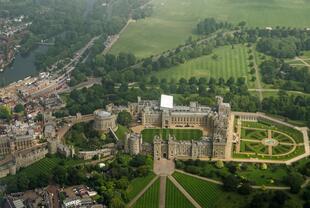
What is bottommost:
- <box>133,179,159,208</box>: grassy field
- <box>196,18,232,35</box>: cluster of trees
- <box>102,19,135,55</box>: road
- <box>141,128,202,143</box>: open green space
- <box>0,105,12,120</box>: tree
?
<box>133,179,159,208</box>: grassy field

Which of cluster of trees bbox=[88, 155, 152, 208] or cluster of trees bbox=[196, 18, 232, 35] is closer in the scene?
cluster of trees bbox=[88, 155, 152, 208]

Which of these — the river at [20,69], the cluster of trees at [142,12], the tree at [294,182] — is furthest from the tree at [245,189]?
the cluster of trees at [142,12]

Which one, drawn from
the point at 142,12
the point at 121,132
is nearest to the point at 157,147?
the point at 121,132

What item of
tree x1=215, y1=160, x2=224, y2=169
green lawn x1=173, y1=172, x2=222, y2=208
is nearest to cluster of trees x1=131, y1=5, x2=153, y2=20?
tree x1=215, y1=160, x2=224, y2=169

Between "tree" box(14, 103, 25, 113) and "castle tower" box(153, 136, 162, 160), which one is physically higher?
"tree" box(14, 103, 25, 113)

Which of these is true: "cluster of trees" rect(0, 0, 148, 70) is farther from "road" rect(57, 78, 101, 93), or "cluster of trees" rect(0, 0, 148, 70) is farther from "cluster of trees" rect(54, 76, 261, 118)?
"cluster of trees" rect(54, 76, 261, 118)

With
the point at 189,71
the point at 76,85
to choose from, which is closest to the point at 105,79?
the point at 76,85

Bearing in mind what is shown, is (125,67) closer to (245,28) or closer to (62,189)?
(245,28)
